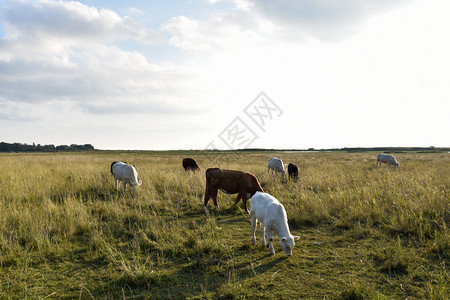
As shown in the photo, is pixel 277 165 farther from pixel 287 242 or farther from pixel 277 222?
pixel 287 242

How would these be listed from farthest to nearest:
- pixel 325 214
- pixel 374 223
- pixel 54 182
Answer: pixel 54 182 → pixel 325 214 → pixel 374 223

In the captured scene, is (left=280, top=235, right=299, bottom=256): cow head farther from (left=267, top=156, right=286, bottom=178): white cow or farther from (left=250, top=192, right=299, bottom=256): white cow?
(left=267, top=156, right=286, bottom=178): white cow

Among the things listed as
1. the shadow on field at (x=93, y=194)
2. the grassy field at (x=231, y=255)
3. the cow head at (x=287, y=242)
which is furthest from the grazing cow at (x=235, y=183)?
the shadow on field at (x=93, y=194)

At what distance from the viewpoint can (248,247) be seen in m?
5.36

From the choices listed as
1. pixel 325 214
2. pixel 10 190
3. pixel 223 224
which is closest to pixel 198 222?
pixel 223 224

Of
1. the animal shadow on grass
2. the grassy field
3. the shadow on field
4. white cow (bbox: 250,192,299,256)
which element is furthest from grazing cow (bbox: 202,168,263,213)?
the shadow on field

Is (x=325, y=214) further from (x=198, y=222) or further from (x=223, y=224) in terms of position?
(x=198, y=222)

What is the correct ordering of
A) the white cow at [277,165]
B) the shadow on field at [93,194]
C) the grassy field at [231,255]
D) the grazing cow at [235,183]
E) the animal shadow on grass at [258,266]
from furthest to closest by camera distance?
the white cow at [277,165] < the shadow on field at [93,194] < the grazing cow at [235,183] < the animal shadow on grass at [258,266] < the grassy field at [231,255]

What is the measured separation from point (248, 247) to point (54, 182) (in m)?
10.5

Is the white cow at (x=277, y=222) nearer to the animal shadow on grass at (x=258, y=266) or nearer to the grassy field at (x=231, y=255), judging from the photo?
the animal shadow on grass at (x=258, y=266)

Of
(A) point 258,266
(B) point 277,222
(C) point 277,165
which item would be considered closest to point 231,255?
(A) point 258,266

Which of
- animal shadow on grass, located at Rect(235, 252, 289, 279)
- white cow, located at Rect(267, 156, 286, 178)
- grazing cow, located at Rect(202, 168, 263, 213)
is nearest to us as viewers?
animal shadow on grass, located at Rect(235, 252, 289, 279)

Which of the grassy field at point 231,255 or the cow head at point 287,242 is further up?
the cow head at point 287,242

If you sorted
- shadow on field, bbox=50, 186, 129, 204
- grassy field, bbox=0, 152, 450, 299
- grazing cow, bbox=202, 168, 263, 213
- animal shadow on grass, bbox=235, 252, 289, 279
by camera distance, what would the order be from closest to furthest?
grassy field, bbox=0, 152, 450, 299 < animal shadow on grass, bbox=235, 252, 289, 279 < grazing cow, bbox=202, 168, 263, 213 < shadow on field, bbox=50, 186, 129, 204
